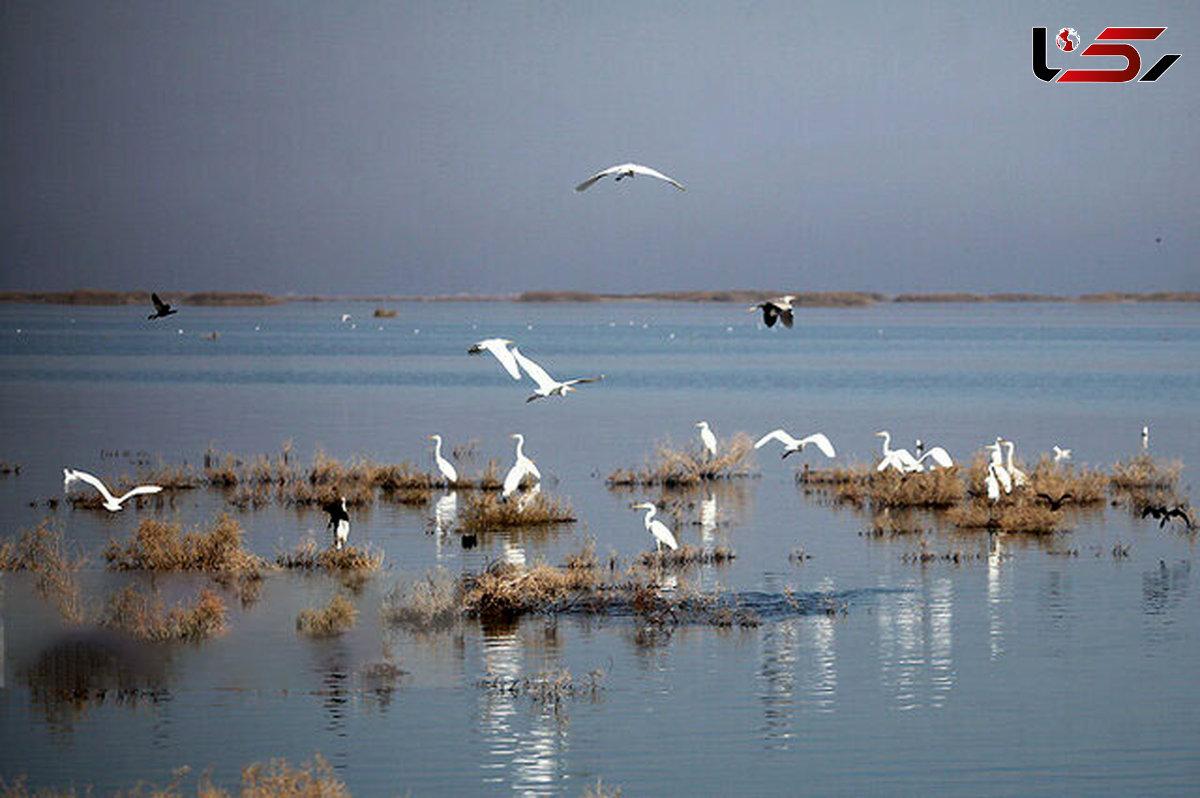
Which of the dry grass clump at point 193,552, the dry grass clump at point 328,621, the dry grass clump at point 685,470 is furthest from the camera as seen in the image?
the dry grass clump at point 685,470

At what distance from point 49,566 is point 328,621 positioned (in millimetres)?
4427

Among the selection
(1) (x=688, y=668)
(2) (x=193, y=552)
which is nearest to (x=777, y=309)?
(1) (x=688, y=668)

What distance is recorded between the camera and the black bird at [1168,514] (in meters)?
24.3

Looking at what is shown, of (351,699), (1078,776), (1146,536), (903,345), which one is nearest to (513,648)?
(351,699)

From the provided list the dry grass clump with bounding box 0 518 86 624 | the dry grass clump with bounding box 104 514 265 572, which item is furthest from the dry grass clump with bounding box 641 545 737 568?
the dry grass clump with bounding box 0 518 86 624

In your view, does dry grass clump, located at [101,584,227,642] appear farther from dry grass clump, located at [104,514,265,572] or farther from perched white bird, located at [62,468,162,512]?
perched white bird, located at [62,468,162,512]

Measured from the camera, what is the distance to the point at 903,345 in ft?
389

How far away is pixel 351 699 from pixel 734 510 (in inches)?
536

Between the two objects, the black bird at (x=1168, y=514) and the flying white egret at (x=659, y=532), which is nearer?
the flying white egret at (x=659, y=532)

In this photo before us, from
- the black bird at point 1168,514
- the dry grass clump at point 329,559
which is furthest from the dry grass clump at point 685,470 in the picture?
the dry grass clump at point 329,559

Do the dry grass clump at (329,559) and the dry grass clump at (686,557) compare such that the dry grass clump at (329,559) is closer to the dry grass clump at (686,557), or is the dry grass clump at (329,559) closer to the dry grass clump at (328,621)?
the dry grass clump at (328,621)

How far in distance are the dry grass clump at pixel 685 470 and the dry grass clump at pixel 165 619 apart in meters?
14.2

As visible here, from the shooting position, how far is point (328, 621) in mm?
18172

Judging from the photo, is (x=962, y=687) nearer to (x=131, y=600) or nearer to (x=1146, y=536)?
→ (x=131, y=600)
